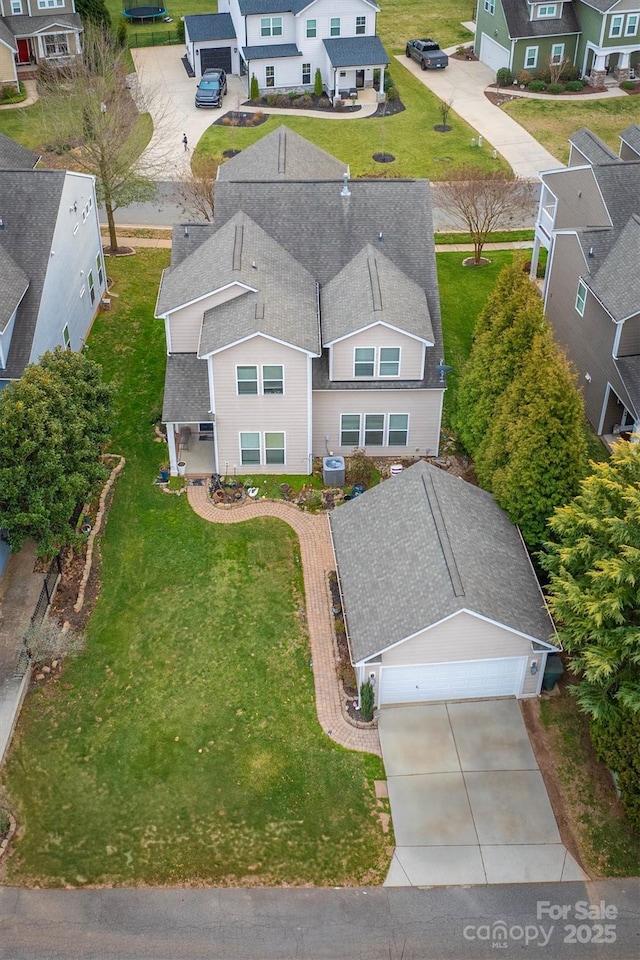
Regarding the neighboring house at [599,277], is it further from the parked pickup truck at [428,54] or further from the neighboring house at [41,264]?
the parked pickup truck at [428,54]

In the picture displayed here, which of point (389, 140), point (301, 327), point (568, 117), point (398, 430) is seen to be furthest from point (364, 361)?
point (568, 117)

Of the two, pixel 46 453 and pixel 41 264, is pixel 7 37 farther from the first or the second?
pixel 46 453

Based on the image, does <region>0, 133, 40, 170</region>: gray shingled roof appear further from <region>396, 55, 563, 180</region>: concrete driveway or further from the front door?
the front door

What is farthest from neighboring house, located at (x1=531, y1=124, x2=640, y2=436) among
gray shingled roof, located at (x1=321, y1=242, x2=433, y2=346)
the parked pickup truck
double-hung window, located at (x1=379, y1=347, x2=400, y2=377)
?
the parked pickup truck

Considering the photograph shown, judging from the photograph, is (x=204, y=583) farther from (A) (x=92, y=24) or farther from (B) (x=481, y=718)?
(A) (x=92, y=24)

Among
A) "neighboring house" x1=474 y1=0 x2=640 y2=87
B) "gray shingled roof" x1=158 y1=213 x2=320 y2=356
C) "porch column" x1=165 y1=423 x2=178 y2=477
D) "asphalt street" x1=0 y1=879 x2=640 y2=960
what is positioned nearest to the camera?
"asphalt street" x1=0 y1=879 x2=640 y2=960

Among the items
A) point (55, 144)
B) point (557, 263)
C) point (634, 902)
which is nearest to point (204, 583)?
point (634, 902)
